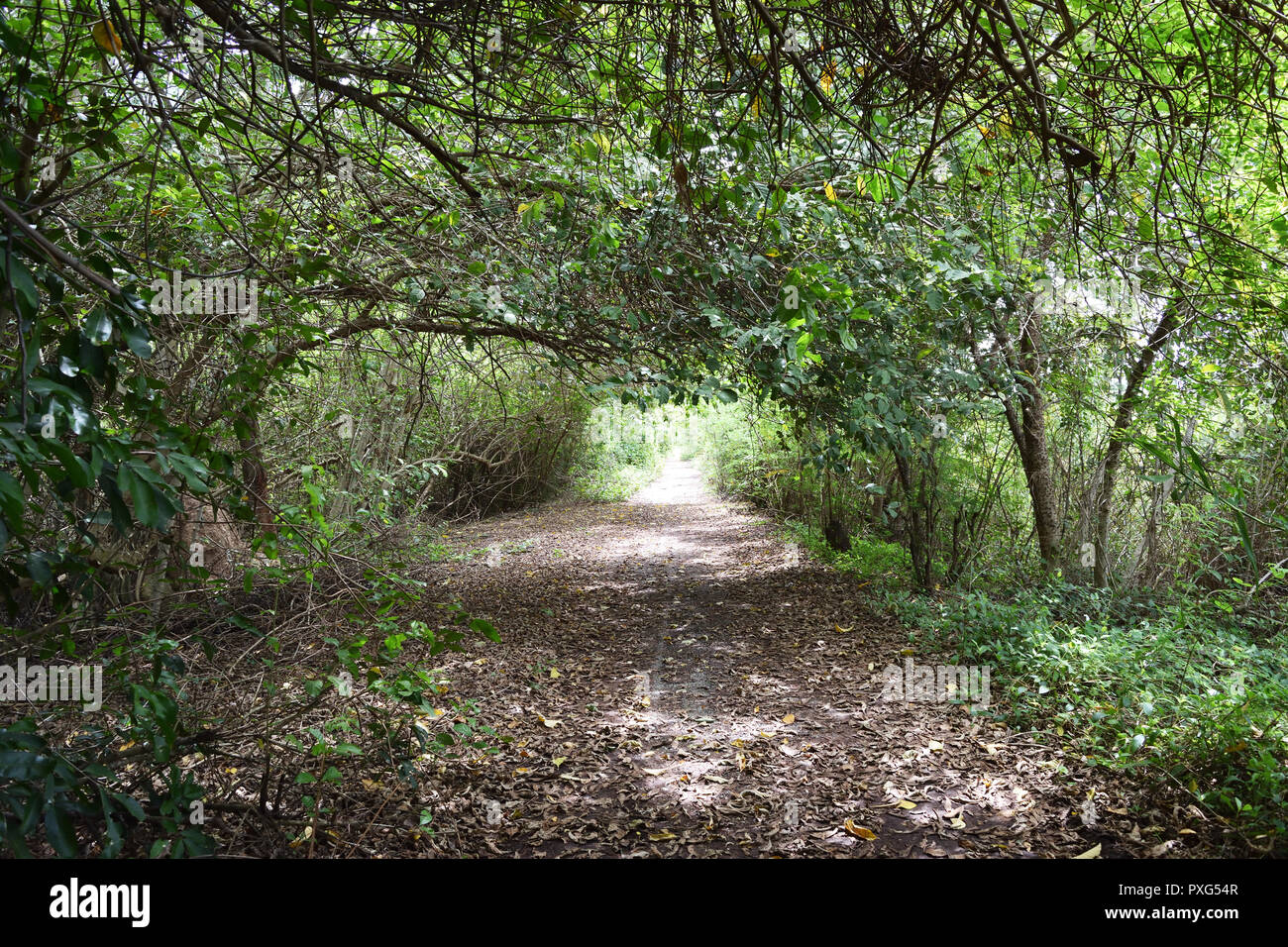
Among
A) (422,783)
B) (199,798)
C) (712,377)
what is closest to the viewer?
(199,798)

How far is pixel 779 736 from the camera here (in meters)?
4.30

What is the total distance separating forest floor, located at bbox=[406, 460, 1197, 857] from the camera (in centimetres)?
317

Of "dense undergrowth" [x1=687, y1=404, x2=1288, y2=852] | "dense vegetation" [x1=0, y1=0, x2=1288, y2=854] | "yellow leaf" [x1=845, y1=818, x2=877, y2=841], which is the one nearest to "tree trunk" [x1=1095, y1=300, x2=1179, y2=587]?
"dense vegetation" [x1=0, y1=0, x2=1288, y2=854]

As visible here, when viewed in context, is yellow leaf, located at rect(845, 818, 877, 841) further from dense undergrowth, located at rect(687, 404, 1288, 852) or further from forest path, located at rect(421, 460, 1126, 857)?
dense undergrowth, located at rect(687, 404, 1288, 852)

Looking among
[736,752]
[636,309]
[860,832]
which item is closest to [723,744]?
[736,752]

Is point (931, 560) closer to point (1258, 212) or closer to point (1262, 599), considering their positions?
point (1262, 599)

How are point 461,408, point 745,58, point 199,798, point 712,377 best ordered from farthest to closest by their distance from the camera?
point 461,408 → point 712,377 → point 745,58 → point 199,798

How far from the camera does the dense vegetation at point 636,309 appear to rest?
2.18 m

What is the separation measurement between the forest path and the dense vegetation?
46cm

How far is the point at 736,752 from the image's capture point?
13.3 ft

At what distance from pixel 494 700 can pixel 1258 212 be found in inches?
236

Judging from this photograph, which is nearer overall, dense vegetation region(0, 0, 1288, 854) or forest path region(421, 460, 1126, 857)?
dense vegetation region(0, 0, 1288, 854)

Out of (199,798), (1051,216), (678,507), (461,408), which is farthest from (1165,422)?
(678,507)

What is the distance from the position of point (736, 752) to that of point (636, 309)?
317 centimetres
